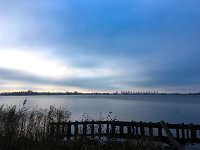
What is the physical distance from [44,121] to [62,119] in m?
3.85

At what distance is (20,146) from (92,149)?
2.28 metres

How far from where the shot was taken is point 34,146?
8469mm

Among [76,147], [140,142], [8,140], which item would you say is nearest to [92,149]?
[76,147]

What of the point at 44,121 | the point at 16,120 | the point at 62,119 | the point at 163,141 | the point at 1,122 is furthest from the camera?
the point at 62,119

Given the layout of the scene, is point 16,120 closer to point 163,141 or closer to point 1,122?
point 1,122

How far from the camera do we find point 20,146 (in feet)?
28.3

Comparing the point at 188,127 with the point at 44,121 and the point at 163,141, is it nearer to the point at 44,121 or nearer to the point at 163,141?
the point at 163,141

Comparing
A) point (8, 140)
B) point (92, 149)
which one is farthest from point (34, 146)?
point (92, 149)

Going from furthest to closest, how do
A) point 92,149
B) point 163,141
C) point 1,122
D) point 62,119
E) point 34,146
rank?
point 62,119
point 163,141
point 1,122
point 92,149
point 34,146

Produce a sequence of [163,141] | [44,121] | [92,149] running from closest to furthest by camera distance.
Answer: [92,149] → [44,121] → [163,141]

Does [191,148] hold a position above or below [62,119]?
below

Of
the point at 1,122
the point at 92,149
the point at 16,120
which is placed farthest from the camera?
the point at 1,122

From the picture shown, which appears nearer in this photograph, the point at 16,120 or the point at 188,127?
the point at 16,120

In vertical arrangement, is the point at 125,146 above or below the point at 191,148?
above
